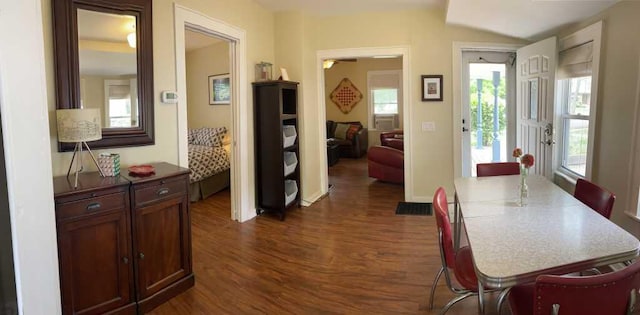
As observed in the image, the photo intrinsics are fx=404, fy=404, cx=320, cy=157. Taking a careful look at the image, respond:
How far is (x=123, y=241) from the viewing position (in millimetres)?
2410

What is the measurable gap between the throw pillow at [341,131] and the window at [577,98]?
5.81m

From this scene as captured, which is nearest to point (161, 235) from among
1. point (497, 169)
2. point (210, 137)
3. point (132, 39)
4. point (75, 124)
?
point (75, 124)

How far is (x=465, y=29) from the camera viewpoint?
16.2 feet

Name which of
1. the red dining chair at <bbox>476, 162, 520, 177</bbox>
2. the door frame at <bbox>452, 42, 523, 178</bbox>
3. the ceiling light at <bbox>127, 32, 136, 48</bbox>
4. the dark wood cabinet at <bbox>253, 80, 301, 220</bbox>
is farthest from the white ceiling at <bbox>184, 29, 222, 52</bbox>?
the red dining chair at <bbox>476, 162, 520, 177</bbox>

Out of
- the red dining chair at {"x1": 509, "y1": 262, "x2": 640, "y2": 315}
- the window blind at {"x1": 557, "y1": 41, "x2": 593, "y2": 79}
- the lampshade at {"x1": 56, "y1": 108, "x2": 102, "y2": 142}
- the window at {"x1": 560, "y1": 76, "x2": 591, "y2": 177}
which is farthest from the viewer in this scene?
the window at {"x1": 560, "y1": 76, "x2": 591, "y2": 177}

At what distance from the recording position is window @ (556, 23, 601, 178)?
3463 mm

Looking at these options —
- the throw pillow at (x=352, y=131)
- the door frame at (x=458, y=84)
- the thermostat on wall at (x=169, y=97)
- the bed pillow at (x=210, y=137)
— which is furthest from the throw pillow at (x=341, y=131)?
the thermostat on wall at (x=169, y=97)

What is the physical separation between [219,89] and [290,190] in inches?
118

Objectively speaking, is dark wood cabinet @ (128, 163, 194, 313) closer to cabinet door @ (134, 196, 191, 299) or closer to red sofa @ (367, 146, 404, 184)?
cabinet door @ (134, 196, 191, 299)

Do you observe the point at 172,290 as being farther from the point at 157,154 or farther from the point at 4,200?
the point at 4,200

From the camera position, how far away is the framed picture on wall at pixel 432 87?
16.6 feet

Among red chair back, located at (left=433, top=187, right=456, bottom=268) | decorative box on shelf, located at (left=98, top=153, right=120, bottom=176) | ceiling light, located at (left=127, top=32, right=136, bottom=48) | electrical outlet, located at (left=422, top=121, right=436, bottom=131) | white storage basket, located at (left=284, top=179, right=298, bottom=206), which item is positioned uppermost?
ceiling light, located at (left=127, top=32, right=136, bottom=48)

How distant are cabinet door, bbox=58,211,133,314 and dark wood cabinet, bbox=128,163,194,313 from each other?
0.09 metres

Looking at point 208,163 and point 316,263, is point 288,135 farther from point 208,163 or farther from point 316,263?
point 316,263
